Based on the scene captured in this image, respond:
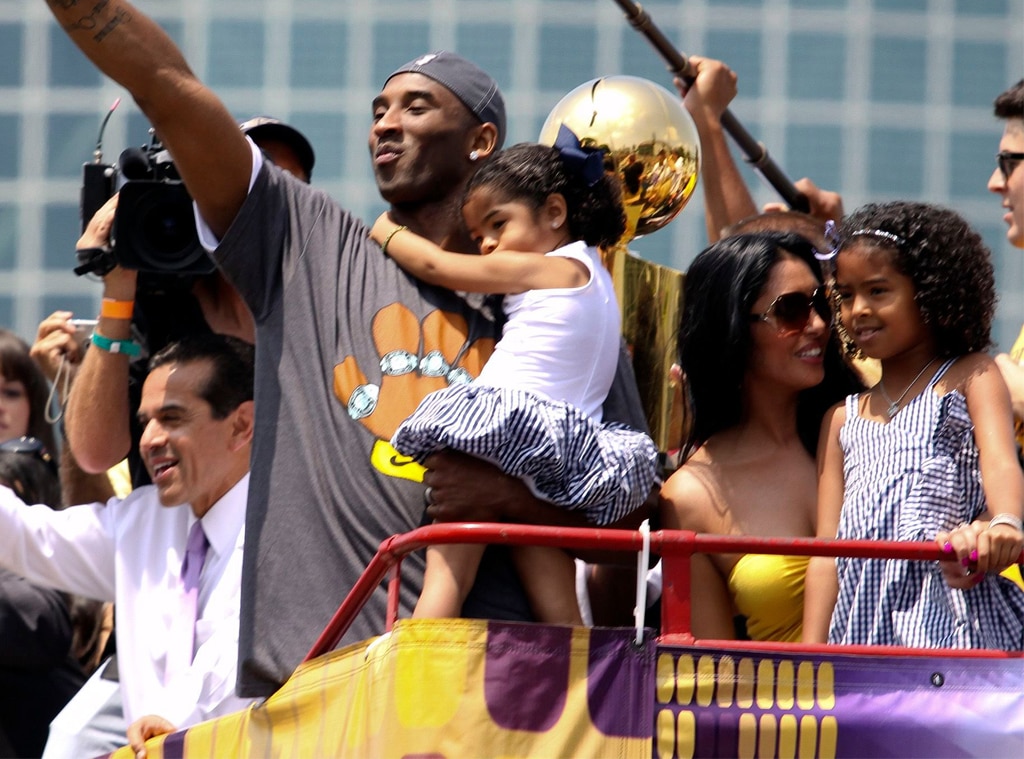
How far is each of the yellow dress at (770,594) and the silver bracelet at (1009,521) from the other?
0.63 metres

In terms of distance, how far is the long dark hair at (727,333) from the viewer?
4617 mm

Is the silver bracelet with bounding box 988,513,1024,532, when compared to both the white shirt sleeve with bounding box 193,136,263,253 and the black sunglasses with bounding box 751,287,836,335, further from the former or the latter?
the white shirt sleeve with bounding box 193,136,263,253

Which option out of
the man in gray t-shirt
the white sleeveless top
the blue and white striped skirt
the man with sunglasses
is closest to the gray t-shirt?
the man in gray t-shirt

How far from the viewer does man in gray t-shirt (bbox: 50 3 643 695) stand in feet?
14.6

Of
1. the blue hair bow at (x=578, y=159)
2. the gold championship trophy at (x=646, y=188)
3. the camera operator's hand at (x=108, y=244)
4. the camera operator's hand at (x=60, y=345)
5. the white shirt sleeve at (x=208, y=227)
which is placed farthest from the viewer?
the camera operator's hand at (x=60, y=345)

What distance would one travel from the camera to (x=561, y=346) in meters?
4.49

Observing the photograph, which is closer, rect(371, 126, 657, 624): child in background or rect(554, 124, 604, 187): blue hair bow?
rect(371, 126, 657, 624): child in background

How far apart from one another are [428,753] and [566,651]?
0.29 meters

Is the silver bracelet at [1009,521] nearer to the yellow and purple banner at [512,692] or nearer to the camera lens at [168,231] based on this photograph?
the yellow and purple banner at [512,692]

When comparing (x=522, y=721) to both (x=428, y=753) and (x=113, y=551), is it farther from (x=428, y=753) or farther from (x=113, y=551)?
(x=113, y=551)

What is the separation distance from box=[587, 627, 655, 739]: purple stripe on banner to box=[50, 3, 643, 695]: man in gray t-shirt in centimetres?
68

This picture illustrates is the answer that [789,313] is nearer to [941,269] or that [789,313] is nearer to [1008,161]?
[941,269]

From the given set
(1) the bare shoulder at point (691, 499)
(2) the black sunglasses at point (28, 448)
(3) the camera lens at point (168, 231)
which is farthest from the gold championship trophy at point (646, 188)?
(2) the black sunglasses at point (28, 448)

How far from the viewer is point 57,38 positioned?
4903cm
